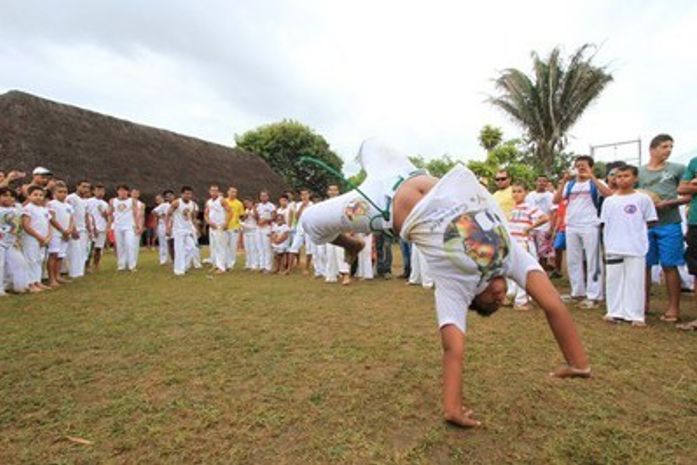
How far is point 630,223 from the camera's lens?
5898 mm

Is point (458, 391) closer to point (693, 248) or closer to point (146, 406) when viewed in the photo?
point (146, 406)

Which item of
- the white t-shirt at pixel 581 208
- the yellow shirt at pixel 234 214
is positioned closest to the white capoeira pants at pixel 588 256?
the white t-shirt at pixel 581 208

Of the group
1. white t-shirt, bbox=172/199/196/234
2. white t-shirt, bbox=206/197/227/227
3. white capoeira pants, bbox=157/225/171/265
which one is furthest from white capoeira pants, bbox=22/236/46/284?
white capoeira pants, bbox=157/225/171/265

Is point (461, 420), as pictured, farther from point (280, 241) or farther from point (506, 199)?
point (280, 241)

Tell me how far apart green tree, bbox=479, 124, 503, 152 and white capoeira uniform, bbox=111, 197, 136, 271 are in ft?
75.4

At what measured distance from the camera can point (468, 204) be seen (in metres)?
3.12

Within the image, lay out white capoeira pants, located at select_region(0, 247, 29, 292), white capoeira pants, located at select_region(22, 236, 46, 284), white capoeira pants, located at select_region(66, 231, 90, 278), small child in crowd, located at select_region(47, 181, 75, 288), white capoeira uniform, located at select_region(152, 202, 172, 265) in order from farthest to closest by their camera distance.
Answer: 1. white capoeira uniform, located at select_region(152, 202, 172, 265)
2. white capoeira pants, located at select_region(66, 231, 90, 278)
3. small child in crowd, located at select_region(47, 181, 75, 288)
4. white capoeira pants, located at select_region(22, 236, 46, 284)
5. white capoeira pants, located at select_region(0, 247, 29, 292)

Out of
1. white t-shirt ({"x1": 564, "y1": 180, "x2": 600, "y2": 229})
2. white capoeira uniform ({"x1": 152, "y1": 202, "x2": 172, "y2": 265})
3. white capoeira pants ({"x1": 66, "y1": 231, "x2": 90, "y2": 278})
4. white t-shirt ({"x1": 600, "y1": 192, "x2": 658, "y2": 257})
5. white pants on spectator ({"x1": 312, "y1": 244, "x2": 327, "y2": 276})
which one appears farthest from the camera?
white capoeira uniform ({"x1": 152, "y1": 202, "x2": 172, "y2": 265})

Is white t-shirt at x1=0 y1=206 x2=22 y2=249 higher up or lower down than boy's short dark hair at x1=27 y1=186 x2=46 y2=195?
lower down

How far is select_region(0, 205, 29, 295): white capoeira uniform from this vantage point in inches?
336

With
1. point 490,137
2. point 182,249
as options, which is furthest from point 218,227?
point 490,137

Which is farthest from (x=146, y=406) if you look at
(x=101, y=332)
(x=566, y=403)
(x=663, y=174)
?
(x=663, y=174)

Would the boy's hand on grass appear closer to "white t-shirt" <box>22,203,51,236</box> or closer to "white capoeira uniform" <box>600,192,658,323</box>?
"white capoeira uniform" <box>600,192,658,323</box>

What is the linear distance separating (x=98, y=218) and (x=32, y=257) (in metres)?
3.59
